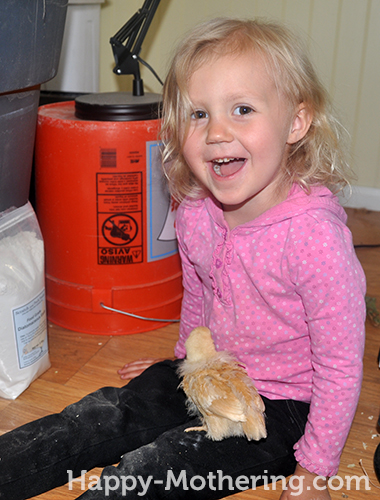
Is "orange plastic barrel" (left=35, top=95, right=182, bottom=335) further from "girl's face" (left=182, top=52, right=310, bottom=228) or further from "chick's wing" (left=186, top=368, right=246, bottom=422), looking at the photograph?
"chick's wing" (left=186, top=368, right=246, bottom=422)

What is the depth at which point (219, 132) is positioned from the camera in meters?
0.74

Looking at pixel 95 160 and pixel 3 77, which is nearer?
pixel 3 77

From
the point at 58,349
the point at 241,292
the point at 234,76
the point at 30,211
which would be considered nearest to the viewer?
the point at 234,76

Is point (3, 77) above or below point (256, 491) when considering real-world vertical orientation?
above

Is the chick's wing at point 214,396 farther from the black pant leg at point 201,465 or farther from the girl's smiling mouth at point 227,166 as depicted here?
the girl's smiling mouth at point 227,166

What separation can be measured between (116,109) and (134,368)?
1.73 feet

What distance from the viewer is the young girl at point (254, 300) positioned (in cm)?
75

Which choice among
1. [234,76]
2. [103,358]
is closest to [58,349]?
[103,358]

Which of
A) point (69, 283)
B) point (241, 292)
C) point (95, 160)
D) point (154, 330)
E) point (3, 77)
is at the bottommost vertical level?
point (154, 330)

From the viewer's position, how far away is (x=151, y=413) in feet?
2.88

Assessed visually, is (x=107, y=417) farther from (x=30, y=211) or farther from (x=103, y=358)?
(x=30, y=211)

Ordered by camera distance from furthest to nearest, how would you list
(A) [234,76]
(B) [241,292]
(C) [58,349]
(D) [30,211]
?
(C) [58,349] → (D) [30,211] → (B) [241,292] → (A) [234,76]

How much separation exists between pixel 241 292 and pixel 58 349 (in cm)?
52

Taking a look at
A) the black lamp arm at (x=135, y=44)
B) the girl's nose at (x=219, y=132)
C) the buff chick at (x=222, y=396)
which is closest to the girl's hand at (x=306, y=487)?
the buff chick at (x=222, y=396)
